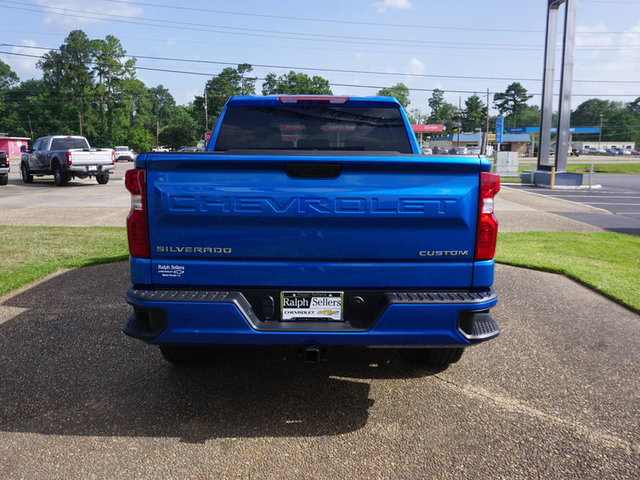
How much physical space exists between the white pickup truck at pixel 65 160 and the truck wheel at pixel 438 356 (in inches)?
833

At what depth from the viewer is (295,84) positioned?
13000 centimetres

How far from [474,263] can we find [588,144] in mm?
162656

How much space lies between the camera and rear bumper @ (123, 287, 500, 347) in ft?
9.61

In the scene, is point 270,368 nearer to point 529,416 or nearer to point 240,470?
point 240,470

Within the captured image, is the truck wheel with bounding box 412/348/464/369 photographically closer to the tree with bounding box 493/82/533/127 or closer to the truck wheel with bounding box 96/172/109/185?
the truck wheel with bounding box 96/172/109/185

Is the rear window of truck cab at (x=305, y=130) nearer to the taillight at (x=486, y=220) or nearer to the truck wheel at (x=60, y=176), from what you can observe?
the taillight at (x=486, y=220)

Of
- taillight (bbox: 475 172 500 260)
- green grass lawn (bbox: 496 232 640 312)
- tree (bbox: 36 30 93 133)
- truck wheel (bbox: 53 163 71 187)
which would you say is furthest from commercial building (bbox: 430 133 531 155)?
taillight (bbox: 475 172 500 260)

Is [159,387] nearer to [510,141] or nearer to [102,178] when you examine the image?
[102,178]

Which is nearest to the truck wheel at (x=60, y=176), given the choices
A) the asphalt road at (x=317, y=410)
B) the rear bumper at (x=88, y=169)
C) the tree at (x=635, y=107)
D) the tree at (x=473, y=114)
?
the rear bumper at (x=88, y=169)

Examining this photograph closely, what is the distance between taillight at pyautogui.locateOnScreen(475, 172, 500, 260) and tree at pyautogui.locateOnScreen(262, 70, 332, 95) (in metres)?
124

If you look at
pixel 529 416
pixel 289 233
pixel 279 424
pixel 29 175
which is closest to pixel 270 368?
pixel 279 424

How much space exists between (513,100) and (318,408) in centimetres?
15942

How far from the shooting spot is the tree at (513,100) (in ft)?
479

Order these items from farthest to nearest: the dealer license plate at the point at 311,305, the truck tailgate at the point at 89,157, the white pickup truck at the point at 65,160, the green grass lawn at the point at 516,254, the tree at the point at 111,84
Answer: the tree at the point at 111,84 → the white pickup truck at the point at 65,160 → the truck tailgate at the point at 89,157 → the green grass lawn at the point at 516,254 → the dealer license plate at the point at 311,305
